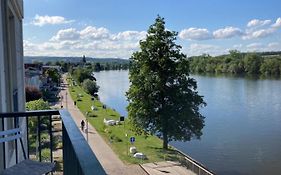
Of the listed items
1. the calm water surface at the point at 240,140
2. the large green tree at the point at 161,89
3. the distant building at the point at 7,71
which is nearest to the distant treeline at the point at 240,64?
the calm water surface at the point at 240,140

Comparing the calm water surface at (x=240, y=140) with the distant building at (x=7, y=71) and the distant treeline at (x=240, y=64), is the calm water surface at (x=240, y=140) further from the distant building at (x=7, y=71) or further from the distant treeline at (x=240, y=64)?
the distant treeline at (x=240, y=64)

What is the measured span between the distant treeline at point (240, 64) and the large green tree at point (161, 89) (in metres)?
79.6

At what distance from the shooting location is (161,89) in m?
28.0

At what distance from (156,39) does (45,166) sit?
2553cm

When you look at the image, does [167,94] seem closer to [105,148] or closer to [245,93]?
[105,148]

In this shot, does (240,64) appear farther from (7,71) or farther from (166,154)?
(7,71)

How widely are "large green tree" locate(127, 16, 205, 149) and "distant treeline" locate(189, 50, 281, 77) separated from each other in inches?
3136

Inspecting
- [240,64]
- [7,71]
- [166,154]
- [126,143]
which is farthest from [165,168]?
[240,64]

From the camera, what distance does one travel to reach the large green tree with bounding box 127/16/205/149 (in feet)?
90.6

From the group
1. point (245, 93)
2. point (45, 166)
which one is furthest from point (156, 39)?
point (245, 93)

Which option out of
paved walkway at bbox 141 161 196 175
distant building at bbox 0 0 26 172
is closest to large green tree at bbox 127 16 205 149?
paved walkway at bbox 141 161 196 175

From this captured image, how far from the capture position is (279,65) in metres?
104

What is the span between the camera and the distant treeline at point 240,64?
346 feet

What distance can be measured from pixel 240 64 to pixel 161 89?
3616 inches
